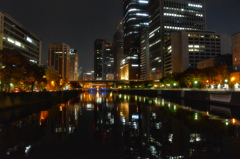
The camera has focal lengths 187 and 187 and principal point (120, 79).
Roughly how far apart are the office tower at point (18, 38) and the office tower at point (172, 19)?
298ft

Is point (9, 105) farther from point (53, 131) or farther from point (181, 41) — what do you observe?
point (181, 41)

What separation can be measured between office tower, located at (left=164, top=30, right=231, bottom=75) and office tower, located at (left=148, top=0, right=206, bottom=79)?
19060mm

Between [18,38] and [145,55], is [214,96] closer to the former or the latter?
[18,38]

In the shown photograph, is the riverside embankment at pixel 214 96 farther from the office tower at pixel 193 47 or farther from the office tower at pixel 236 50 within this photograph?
the office tower at pixel 193 47

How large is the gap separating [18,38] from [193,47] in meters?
107

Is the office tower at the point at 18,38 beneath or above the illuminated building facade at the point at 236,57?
above

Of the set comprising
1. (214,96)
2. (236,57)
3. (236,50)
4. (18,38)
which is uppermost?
(18,38)

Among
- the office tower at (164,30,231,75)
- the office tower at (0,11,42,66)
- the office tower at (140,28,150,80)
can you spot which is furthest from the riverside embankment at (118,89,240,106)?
the office tower at (140,28,150,80)

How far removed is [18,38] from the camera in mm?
92375

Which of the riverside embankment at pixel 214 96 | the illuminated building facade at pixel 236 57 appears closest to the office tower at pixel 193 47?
Result: the illuminated building facade at pixel 236 57

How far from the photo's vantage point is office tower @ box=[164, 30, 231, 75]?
420 feet

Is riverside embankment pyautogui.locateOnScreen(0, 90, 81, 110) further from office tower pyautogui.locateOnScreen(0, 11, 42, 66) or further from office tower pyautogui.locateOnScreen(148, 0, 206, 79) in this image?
office tower pyautogui.locateOnScreen(148, 0, 206, 79)

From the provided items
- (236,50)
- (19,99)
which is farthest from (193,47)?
(19,99)

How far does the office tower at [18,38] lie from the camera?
79.0 metres
